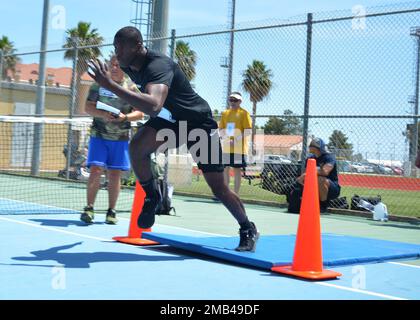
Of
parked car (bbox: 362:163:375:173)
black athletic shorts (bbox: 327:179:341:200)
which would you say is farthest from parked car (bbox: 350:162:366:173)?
black athletic shorts (bbox: 327:179:341:200)

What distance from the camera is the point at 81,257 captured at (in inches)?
207

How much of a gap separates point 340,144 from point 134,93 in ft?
26.0

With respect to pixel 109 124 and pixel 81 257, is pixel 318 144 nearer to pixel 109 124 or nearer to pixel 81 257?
pixel 109 124

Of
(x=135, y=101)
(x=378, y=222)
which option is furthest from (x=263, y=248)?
Result: (x=378, y=222)

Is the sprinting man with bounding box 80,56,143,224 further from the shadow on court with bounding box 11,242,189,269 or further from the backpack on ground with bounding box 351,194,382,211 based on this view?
the backpack on ground with bounding box 351,194,382,211

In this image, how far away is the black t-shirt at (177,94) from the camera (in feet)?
17.1

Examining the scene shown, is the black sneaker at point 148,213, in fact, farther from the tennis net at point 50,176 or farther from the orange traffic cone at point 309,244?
the tennis net at point 50,176

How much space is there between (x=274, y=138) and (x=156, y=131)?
956 centimetres

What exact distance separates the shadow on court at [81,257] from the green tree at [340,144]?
6302 millimetres

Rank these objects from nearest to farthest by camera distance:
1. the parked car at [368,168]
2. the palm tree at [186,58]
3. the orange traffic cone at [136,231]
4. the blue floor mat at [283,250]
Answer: the blue floor mat at [283,250] < the orange traffic cone at [136,231] < the parked car at [368,168] < the palm tree at [186,58]

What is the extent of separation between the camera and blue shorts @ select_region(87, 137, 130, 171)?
787 centimetres

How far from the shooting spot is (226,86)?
1318 centimetres

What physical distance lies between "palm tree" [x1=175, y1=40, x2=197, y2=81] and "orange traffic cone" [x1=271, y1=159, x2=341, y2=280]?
8582 mm

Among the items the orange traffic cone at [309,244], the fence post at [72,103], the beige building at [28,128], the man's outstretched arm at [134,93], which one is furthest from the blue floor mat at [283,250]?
the fence post at [72,103]
